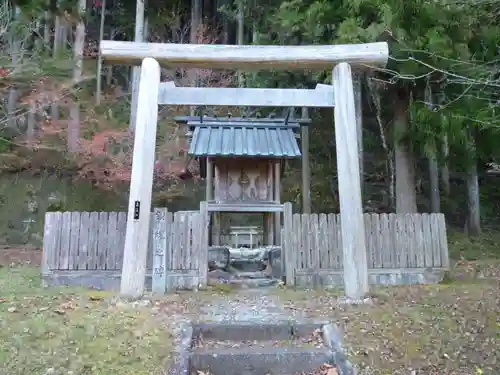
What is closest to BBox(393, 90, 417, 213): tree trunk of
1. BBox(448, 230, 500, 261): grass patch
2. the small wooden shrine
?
the small wooden shrine

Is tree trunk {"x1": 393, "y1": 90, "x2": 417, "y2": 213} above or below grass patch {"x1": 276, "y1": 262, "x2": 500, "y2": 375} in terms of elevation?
above

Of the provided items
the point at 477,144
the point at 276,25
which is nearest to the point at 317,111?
the point at 276,25

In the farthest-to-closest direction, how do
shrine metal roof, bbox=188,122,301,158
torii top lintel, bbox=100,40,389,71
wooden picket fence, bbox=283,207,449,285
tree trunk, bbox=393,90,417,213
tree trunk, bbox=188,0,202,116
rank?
1. tree trunk, bbox=188,0,202,116
2. tree trunk, bbox=393,90,417,213
3. shrine metal roof, bbox=188,122,301,158
4. wooden picket fence, bbox=283,207,449,285
5. torii top lintel, bbox=100,40,389,71

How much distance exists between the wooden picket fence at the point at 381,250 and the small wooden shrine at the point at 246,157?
2.68 meters

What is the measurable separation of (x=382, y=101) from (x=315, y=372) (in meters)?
10.9

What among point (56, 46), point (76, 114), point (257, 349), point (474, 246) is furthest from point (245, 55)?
point (56, 46)

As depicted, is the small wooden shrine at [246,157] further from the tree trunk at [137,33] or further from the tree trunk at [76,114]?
the tree trunk at [76,114]

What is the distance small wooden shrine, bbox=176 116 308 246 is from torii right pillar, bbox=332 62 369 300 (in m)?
3.21

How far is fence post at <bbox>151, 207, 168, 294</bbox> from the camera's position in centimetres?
686

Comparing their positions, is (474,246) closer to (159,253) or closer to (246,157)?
(246,157)

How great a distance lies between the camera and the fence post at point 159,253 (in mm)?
6863

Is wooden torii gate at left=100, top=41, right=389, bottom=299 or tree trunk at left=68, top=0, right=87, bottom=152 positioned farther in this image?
tree trunk at left=68, top=0, right=87, bottom=152

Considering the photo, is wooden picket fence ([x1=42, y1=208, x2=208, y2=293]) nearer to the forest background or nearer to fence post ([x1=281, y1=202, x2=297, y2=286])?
fence post ([x1=281, y1=202, x2=297, y2=286])

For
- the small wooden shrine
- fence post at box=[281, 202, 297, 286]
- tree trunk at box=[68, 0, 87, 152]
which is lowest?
fence post at box=[281, 202, 297, 286]
